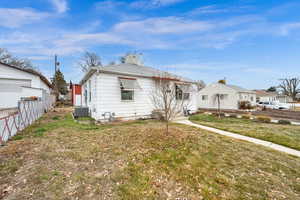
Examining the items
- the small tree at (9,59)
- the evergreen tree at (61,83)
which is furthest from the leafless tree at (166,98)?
the evergreen tree at (61,83)

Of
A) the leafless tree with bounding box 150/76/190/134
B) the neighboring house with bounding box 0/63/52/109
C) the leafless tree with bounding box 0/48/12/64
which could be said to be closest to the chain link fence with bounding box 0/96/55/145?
the leafless tree with bounding box 150/76/190/134

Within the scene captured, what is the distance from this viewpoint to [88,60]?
119 ft

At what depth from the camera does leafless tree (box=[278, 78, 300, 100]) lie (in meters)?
51.0

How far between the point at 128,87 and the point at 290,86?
240ft

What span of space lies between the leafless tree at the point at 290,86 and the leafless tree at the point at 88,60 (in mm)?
71164

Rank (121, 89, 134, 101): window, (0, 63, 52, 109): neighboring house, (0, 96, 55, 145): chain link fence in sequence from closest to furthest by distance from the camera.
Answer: (0, 96, 55, 145): chain link fence, (121, 89, 134, 101): window, (0, 63, 52, 109): neighboring house

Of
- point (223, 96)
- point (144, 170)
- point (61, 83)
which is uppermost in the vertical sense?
point (61, 83)

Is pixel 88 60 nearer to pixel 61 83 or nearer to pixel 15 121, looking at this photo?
pixel 61 83

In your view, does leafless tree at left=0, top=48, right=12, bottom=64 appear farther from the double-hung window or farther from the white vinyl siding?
the double-hung window

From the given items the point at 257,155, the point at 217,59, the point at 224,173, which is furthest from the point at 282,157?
the point at 217,59

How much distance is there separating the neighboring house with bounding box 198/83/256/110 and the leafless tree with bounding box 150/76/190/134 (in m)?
15.7

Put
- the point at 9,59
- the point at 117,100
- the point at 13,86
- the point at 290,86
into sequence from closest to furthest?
1. the point at 117,100
2. the point at 13,86
3. the point at 9,59
4. the point at 290,86

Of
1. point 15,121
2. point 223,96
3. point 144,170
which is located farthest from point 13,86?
point 223,96

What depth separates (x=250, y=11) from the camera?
9805mm
